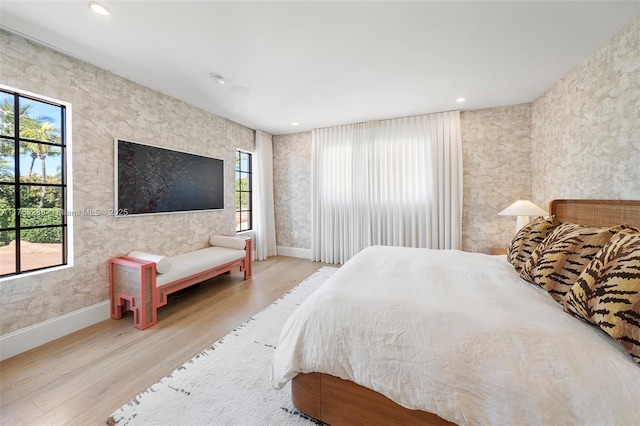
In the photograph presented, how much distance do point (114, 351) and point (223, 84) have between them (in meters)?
2.81

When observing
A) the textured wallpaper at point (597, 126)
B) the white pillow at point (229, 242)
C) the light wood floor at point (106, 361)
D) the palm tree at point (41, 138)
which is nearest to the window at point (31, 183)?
the palm tree at point (41, 138)

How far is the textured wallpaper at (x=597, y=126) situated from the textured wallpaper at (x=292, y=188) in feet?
11.7

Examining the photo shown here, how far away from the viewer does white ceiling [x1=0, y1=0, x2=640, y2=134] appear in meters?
1.67

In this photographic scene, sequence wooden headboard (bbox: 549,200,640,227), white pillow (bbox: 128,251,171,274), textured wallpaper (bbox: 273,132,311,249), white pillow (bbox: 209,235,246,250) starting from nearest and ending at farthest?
wooden headboard (bbox: 549,200,640,227), white pillow (bbox: 128,251,171,274), white pillow (bbox: 209,235,246,250), textured wallpaper (bbox: 273,132,311,249)

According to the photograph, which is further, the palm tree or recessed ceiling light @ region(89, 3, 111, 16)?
the palm tree

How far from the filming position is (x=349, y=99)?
319cm

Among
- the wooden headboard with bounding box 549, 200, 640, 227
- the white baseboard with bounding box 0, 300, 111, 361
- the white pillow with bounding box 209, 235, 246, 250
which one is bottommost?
the white baseboard with bounding box 0, 300, 111, 361

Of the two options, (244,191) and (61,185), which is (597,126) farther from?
(61,185)

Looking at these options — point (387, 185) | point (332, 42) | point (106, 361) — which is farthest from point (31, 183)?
point (387, 185)

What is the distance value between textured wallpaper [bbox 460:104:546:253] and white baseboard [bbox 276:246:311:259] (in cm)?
281

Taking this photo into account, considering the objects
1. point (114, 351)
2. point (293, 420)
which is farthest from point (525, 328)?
point (114, 351)

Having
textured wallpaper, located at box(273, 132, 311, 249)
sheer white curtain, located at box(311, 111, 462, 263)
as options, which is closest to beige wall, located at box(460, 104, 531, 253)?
sheer white curtain, located at box(311, 111, 462, 263)

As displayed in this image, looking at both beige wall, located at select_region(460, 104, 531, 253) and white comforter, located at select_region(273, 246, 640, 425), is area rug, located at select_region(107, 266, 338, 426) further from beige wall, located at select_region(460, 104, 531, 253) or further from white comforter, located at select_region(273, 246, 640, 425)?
beige wall, located at select_region(460, 104, 531, 253)

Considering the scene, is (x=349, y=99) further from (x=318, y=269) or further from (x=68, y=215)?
(x=68, y=215)
